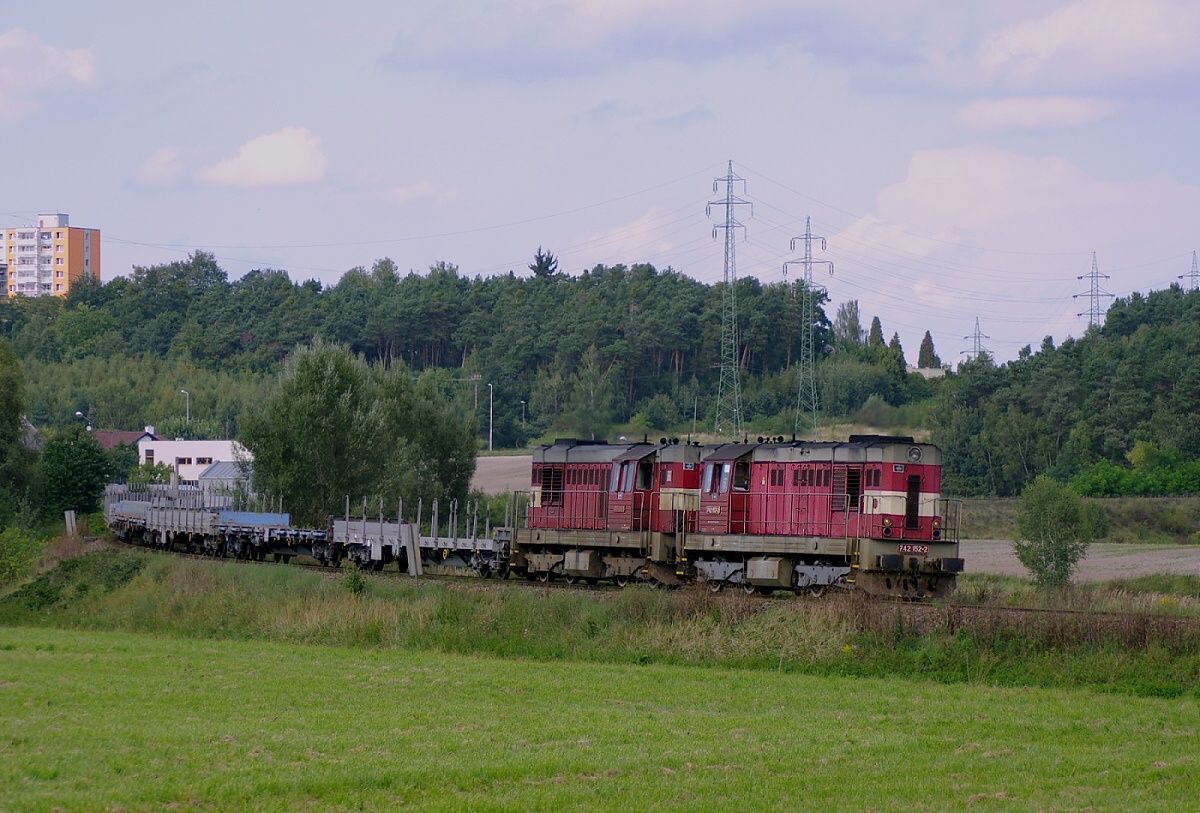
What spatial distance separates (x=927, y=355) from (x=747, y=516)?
99.1 m

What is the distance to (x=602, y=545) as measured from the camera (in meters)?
37.6

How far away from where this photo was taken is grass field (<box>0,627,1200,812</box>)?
43.7ft

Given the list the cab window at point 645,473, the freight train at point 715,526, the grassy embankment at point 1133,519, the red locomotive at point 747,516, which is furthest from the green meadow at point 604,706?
the grassy embankment at point 1133,519

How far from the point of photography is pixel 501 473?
8594 cm

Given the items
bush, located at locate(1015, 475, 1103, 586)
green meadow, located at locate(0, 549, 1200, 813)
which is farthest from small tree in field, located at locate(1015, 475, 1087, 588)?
green meadow, located at locate(0, 549, 1200, 813)

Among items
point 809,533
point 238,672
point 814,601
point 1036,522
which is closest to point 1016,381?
point 1036,522

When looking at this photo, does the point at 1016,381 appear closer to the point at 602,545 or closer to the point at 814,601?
the point at 602,545

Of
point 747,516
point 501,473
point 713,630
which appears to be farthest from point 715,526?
point 501,473

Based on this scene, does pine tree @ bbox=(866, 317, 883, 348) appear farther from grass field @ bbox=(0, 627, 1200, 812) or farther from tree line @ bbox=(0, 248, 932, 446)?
grass field @ bbox=(0, 627, 1200, 812)

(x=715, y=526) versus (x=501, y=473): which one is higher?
(x=501, y=473)

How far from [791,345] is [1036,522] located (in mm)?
44547

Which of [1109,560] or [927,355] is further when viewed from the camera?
[927,355]

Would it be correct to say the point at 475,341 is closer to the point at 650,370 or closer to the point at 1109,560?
the point at 650,370

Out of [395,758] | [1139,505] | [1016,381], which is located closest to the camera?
[395,758]
